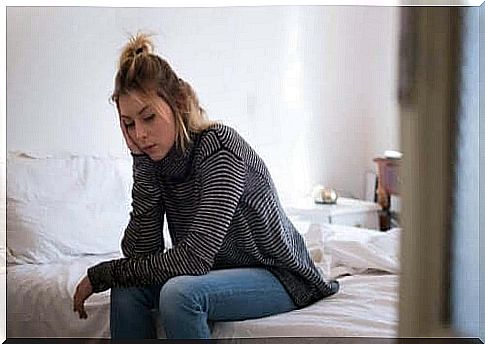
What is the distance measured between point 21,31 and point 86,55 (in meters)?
0.16

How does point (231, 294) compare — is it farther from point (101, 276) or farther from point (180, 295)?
point (101, 276)

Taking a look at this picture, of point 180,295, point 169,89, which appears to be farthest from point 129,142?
point 180,295

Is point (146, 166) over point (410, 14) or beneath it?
beneath

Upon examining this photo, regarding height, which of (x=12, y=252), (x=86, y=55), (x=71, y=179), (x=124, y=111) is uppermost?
(x=86, y=55)

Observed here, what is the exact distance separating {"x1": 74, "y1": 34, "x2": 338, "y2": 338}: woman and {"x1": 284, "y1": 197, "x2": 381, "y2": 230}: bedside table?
0.04 m

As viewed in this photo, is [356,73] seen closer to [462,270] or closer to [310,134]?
[310,134]

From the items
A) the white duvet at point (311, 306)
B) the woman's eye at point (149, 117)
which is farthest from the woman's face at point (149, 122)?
the white duvet at point (311, 306)

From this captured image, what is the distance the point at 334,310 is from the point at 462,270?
31cm

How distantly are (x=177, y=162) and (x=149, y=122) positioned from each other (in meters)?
0.11

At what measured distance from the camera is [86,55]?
1.74m

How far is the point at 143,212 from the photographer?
1732 mm

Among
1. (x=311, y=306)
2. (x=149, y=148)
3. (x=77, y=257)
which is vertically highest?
(x=149, y=148)

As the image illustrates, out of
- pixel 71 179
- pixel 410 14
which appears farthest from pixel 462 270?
pixel 71 179

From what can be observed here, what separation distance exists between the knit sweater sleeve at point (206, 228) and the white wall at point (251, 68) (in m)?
0.10
